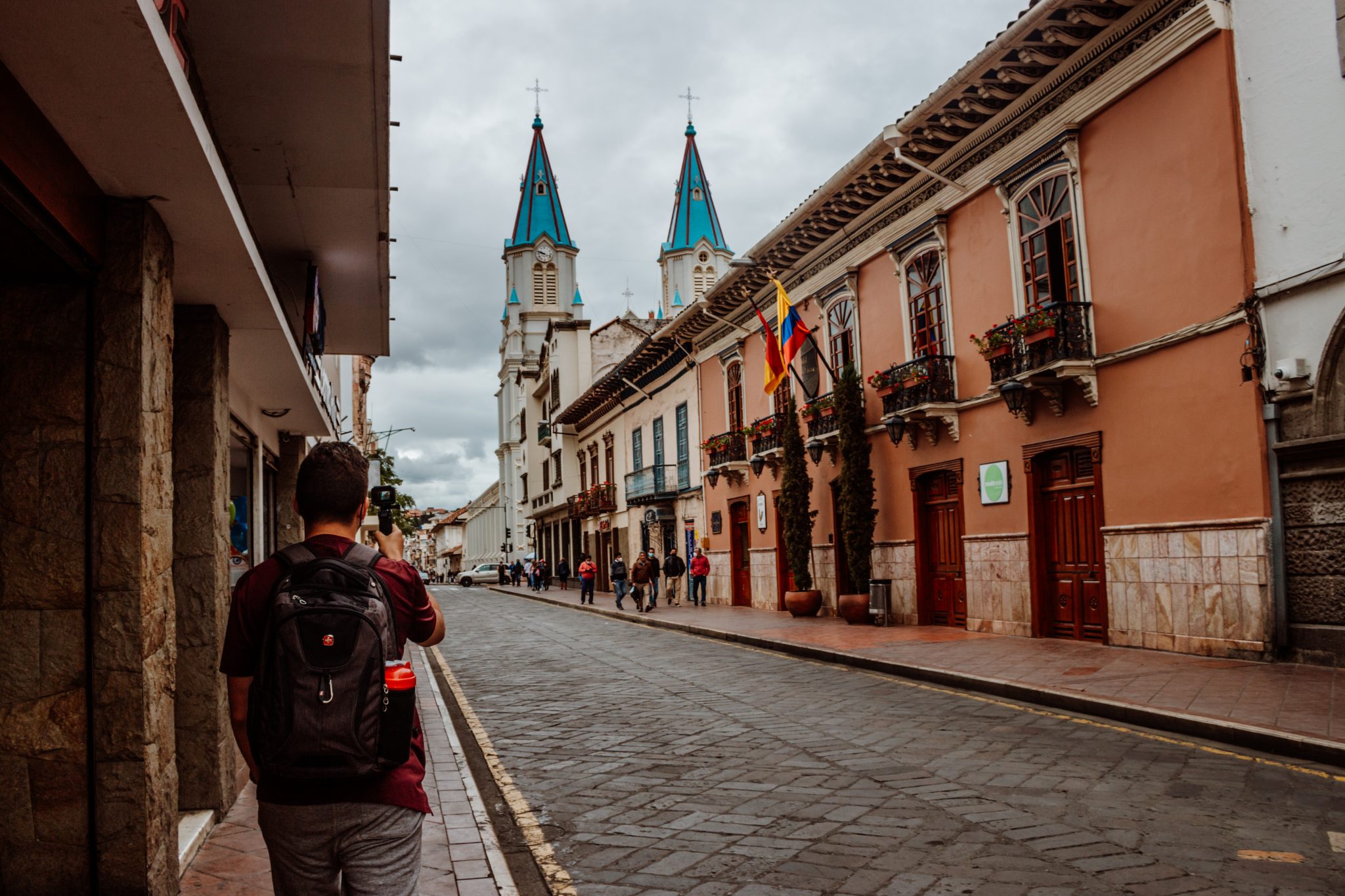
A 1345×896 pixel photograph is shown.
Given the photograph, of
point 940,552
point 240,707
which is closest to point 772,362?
point 940,552

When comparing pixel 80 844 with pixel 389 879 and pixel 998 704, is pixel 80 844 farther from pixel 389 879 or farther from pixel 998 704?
pixel 998 704

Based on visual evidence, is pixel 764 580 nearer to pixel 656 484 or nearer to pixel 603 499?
pixel 656 484

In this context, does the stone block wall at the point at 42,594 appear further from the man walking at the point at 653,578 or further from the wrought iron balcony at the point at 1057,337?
the man walking at the point at 653,578

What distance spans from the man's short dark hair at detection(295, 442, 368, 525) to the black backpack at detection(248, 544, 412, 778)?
0.32 meters

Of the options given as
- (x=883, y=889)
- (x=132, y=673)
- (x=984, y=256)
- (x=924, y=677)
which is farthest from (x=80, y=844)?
(x=984, y=256)

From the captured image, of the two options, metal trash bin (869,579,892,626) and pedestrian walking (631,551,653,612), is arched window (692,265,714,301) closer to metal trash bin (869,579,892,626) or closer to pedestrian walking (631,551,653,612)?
pedestrian walking (631,551,653,612)

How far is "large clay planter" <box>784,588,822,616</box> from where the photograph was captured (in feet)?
68.5

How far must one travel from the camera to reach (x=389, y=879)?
2578 millimetres

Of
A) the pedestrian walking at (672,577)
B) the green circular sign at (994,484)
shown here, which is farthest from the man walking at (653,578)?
the green circular sign at (994,484)

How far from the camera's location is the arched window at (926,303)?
17.5 metres

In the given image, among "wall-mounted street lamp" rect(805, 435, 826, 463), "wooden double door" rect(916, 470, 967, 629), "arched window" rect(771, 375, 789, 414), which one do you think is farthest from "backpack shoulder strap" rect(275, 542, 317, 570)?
"arched window" rect(771, 375, 789, 414)

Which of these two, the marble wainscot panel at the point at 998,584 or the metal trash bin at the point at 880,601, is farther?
the metal trash bin at the point at 880,601

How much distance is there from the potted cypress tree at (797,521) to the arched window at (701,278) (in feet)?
167

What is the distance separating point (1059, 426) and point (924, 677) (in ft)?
15.3
